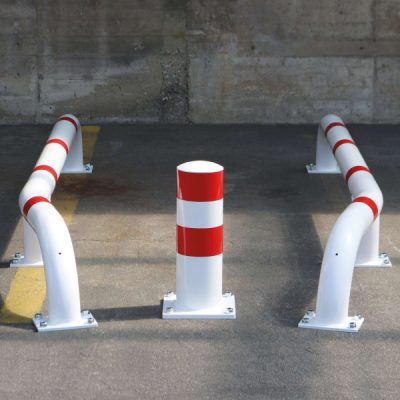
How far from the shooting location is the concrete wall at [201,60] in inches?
427

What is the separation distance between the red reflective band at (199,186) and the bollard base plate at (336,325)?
810 millimetres

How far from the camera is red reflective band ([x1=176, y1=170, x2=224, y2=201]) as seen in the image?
5578 mm

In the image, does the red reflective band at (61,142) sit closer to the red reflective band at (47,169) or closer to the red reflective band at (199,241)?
the red reflective band at (47,169)

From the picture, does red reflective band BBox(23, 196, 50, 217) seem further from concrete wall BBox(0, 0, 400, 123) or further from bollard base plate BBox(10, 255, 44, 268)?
concrete wall BBox(0, 0, 400, 123)

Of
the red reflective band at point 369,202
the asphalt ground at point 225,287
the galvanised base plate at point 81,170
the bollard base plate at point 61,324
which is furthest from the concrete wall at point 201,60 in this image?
the bollard base plate at point 61,324

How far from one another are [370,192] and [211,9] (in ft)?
16.6

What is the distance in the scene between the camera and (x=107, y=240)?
7203 millimetres

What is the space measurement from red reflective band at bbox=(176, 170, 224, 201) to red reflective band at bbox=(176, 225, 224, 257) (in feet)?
0.59

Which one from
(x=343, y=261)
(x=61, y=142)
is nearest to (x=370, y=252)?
(x=343, y=261)

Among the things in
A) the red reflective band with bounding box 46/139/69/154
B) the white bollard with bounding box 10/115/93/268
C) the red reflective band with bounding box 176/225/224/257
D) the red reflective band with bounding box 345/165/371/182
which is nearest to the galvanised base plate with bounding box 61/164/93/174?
the white bollard with bounding box 10/115/93/268

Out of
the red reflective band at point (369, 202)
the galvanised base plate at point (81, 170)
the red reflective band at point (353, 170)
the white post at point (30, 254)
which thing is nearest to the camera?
Answer: the red reflective band at point (369, 202)

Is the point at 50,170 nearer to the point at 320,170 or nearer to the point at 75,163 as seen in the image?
the point at 75,163

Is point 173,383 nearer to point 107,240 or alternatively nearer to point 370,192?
point 370,192

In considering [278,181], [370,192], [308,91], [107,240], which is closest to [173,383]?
[370,192]
